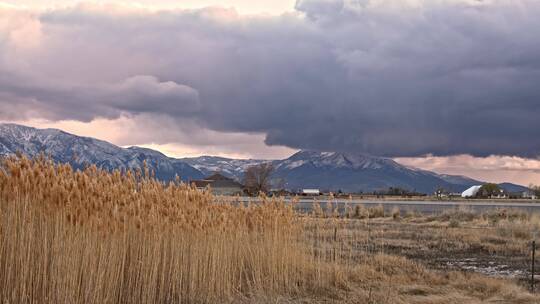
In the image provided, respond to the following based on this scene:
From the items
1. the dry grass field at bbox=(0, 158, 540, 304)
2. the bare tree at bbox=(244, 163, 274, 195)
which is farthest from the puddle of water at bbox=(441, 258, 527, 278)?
the bare tree at bbox=(244, 163, 274, 195)

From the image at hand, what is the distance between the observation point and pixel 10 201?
26.5 feet

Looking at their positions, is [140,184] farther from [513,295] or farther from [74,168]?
[513,295]

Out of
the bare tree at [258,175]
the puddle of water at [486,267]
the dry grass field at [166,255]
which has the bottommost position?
the puddle of water at [486,267]

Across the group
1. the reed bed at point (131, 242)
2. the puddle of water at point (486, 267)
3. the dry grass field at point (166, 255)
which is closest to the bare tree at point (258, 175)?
the puddle of water at point (486, 267)

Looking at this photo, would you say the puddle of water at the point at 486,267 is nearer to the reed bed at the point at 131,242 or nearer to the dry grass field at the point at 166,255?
the dry grass field at the point at 166,255

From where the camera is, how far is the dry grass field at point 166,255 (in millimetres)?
8062

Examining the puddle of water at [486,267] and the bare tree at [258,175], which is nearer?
the puddle of water at [486,267]

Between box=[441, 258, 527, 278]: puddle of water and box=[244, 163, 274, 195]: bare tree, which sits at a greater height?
box=[244, 163, 274, 195]: bare tree

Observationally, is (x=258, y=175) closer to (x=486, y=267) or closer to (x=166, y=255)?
(x=486, y=267)

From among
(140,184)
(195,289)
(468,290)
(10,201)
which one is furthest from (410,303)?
(10,201)

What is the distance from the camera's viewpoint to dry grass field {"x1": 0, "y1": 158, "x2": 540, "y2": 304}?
317 inches

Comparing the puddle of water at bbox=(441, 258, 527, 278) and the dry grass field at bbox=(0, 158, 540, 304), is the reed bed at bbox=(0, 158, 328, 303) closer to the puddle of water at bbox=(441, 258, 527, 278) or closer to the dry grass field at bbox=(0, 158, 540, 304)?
the dry grass field at bbox=(0, 158, 540, 304)

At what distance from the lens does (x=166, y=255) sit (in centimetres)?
1011

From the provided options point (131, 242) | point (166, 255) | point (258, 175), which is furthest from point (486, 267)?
point (258, 175)
